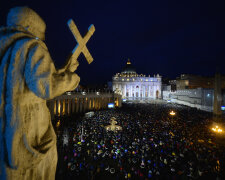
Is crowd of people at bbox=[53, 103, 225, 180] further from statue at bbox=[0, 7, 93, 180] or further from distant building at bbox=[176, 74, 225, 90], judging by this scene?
distant building at bbox=[176, 74, 225, 90]

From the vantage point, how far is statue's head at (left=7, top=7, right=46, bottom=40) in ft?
5.25

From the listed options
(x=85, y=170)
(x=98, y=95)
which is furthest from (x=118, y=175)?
(x=98, y=95)

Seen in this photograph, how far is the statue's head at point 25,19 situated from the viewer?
1601mm

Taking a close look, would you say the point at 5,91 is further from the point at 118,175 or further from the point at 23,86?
the point at 118,175

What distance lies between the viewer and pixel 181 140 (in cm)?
1188

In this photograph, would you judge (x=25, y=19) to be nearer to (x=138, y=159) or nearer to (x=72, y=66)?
(x=72, y=66)

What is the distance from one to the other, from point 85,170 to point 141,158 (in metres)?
4.02

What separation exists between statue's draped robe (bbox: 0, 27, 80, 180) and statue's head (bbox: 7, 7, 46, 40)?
11 cm

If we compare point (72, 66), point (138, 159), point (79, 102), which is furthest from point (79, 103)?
point (72, 66)

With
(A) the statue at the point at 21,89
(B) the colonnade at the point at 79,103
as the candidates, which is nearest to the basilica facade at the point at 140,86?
(B) the colonnade at the point at 79,103

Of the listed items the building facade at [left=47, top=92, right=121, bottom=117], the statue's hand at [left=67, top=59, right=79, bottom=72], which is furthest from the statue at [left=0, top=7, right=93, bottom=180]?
the building facade at [left=47, top=92, right=121, bottom=117]

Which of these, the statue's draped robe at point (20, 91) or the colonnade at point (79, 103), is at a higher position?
the statue's draped robe at point (20, 91)

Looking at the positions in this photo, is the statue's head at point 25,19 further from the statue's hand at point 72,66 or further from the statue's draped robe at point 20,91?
the statue's hand at point 72,66

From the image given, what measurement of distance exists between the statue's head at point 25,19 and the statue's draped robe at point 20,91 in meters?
0.11
